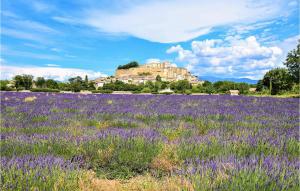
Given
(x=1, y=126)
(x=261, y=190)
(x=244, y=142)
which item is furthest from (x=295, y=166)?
(x=1, y=126)

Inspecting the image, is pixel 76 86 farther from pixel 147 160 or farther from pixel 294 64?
pixel 147 160

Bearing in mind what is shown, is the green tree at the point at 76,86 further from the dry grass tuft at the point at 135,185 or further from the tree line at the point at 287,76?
the dry grass tuft at the point at 135,185

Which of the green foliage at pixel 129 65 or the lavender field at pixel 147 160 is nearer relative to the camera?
the lavender field at pixel 147 160

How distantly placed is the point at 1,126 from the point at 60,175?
3.36m

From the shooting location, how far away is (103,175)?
3439 mm

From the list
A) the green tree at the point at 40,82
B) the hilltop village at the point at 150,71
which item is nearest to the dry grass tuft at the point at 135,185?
the green tree at the point at 40,82

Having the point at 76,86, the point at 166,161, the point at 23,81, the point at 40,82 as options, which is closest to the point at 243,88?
the point at 76,86

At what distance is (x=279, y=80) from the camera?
5597cm

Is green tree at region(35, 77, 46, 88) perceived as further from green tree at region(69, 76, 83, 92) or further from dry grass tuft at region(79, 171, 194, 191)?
dry grass tuft at region(79, 171, 194, 191)

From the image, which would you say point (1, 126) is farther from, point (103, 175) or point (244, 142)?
point (244, 142)

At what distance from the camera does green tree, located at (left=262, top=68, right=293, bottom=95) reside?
173 feet

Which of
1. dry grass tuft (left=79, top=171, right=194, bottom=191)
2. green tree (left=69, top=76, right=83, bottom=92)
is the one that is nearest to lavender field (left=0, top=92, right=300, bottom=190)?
dry grass tuft (left=79, top=171, right=194, bottom=191)

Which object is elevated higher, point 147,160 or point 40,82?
point 40,82

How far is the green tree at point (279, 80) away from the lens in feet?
173
